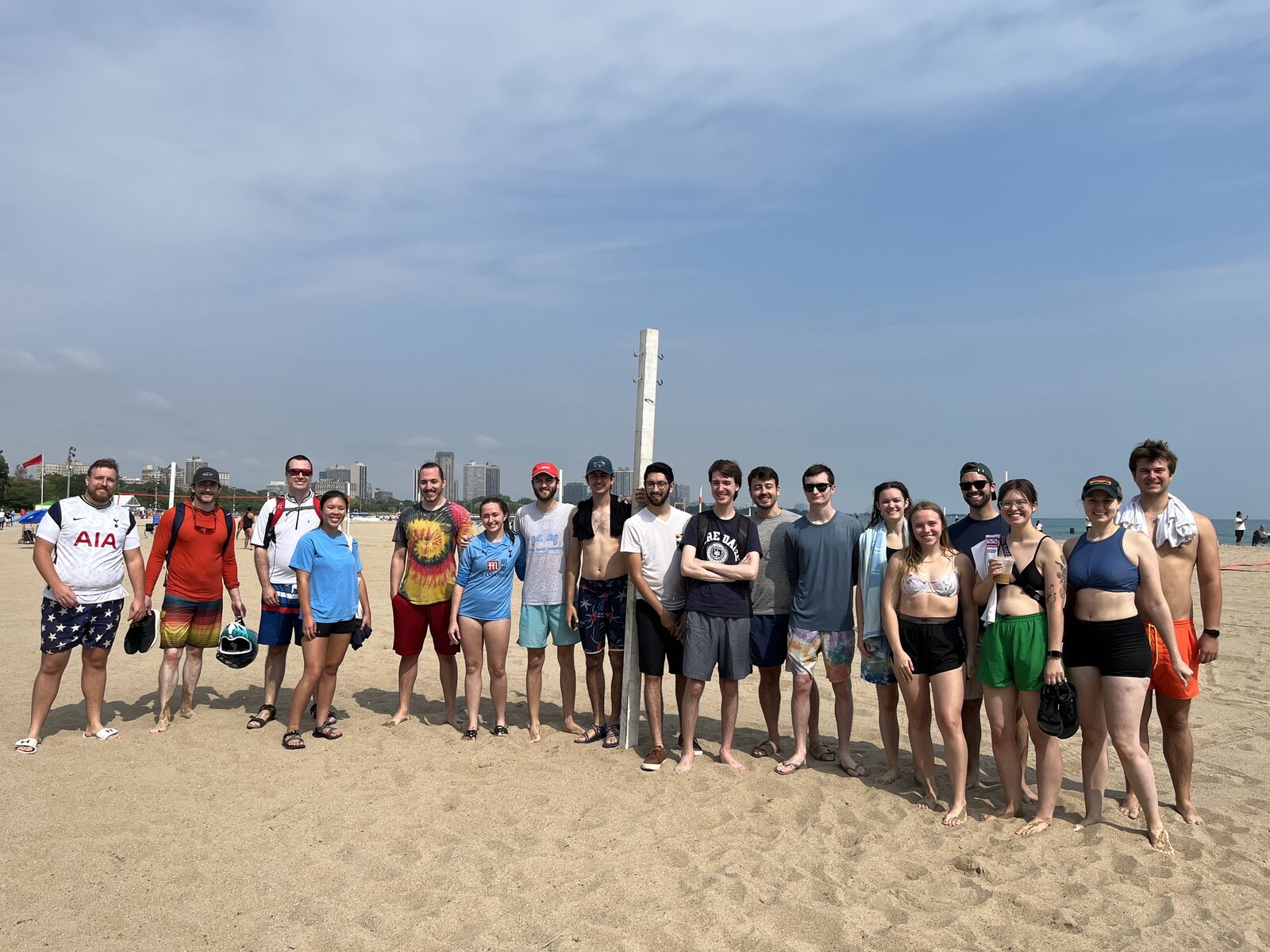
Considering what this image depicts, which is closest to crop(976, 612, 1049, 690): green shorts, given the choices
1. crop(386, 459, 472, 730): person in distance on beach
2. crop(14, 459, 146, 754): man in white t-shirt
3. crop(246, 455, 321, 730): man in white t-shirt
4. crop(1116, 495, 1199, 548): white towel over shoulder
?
crop(1116, 495, 1199, 548): white towel over shoulder

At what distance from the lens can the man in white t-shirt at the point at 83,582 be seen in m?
5.62

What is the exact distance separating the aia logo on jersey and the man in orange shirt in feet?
1.25

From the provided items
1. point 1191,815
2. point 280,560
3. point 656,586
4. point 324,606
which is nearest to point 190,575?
point 280,560

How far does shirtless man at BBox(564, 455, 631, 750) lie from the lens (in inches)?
237

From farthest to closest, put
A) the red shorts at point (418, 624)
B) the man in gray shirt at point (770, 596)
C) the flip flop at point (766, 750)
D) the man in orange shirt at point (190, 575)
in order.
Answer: the red shorts at point (418, 624) < the man in orange shirt at point (190, 575) < the flip flop at point (766, 750) < the man in gray shirt at point (770, 596)

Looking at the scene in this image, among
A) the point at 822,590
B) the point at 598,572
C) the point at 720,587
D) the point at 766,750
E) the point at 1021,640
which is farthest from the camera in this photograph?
the point at 598,572

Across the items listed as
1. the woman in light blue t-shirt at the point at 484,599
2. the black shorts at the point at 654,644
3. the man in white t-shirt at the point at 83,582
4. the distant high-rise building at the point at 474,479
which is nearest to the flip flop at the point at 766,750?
the black shorts at the point at 654,644

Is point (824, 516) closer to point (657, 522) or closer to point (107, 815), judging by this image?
point (657, 522)

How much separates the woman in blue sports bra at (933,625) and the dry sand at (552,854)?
495 millimetres

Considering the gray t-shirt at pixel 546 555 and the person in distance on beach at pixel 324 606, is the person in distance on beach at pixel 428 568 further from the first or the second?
the gray t-shirt at pixel 546 555

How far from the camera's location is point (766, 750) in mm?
5895

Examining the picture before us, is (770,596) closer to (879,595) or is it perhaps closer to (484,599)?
(879,595)

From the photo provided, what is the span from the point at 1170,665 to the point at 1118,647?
1.53 ft

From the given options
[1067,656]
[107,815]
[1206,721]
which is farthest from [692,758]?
[1206,721]
